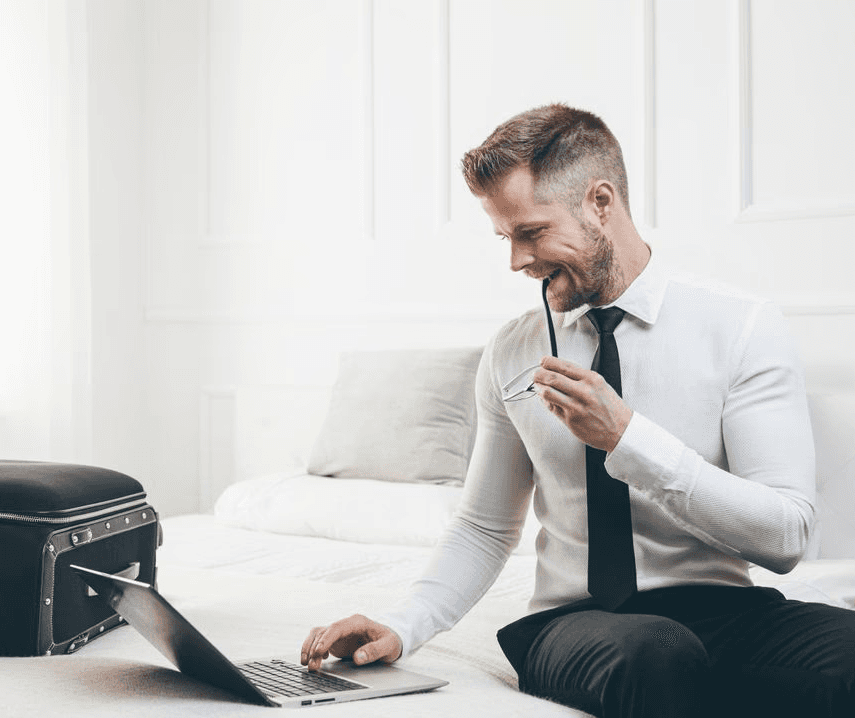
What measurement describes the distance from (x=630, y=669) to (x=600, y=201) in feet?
2.17

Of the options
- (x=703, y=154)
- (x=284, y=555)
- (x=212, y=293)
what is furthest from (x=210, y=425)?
(x=703, y=154)

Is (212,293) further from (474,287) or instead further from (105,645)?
(105,645)

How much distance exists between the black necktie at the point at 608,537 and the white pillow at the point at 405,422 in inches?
54.3

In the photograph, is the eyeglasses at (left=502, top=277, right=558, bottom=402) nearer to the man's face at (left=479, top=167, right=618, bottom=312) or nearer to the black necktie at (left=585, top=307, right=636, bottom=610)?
the man's face at (left=479, top=167, right=618, bottom=312)

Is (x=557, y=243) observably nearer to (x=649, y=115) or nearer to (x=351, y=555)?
(x=351, y=555)

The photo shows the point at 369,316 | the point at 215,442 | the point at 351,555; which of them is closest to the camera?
the point at 351,555

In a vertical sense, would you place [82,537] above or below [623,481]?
below

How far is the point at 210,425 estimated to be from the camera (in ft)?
12.0

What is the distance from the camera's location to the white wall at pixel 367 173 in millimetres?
2602

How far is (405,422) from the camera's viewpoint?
273 cm

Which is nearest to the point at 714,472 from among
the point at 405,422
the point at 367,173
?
the point at 405,422

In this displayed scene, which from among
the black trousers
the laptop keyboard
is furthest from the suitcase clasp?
the black trousers

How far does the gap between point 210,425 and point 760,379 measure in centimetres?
266

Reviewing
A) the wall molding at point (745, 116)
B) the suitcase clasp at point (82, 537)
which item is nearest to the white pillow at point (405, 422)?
the wall molding at point (745, 116)
